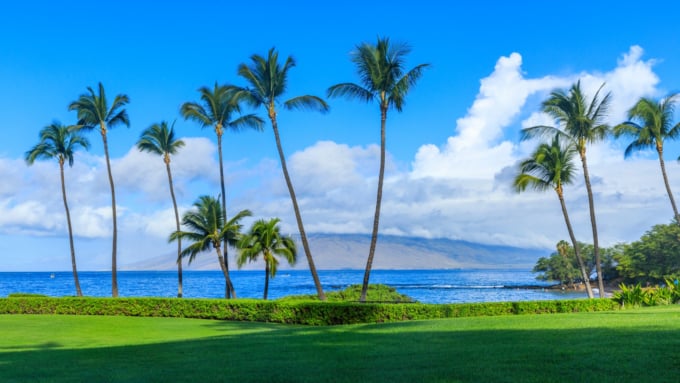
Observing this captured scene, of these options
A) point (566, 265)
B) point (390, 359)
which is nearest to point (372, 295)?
point (566, 265)

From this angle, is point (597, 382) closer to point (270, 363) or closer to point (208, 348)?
point (270, 363)

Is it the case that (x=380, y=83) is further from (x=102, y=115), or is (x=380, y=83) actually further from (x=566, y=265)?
(x=566, y=265)

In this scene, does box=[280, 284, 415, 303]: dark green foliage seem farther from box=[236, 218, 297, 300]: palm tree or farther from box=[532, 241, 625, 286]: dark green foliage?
box=[532, 241, 625, 286]: dark green foliage

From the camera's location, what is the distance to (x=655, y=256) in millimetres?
63781

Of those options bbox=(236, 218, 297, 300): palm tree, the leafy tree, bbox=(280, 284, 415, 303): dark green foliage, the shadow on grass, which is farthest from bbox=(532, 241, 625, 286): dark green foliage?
the shadow on grass

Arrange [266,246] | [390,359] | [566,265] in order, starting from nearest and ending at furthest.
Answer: [390,359], [266,246], [566,265]

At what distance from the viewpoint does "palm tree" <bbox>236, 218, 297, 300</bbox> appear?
3388 centimetres

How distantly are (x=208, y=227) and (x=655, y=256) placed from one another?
52.8 meters

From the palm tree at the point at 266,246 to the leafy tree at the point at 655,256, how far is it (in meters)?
45.9

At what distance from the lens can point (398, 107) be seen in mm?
29688

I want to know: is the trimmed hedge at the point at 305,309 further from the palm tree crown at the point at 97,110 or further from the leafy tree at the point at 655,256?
the leafy tree at the point at 655,256

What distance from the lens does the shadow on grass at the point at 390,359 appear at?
26.3ft

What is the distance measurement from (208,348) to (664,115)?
108ft

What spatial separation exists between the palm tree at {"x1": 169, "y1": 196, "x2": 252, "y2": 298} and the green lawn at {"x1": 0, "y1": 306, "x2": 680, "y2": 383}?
18183 millimetres
